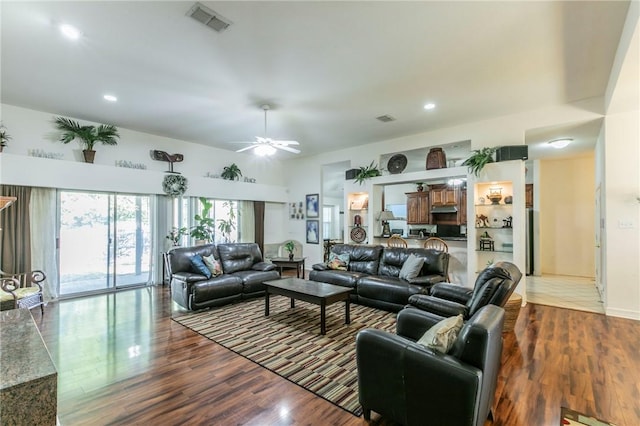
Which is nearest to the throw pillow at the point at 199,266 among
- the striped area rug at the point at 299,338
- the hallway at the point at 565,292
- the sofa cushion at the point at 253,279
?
the sofa cushion at the point at 253,279

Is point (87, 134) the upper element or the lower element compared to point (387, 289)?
upper

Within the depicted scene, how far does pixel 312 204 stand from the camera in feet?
28.5

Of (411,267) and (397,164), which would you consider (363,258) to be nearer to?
(411,267)

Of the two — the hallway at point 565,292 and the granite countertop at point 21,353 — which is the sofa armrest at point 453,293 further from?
the granite countertop at point 21,353

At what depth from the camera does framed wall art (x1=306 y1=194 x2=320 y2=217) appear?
28.1ft

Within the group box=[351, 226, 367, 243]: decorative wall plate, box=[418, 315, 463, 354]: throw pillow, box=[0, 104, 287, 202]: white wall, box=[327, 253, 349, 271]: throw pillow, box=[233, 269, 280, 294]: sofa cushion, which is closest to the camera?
box=[418, 315, 463, 354]: throw pillow

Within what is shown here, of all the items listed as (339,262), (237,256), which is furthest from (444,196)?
(237,256)

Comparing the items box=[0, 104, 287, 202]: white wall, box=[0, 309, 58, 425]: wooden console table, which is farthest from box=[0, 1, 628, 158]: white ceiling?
box=[0, 309, 58, 425]: wooden console table

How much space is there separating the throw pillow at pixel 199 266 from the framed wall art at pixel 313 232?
395 centimetres

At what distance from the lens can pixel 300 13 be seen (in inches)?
108

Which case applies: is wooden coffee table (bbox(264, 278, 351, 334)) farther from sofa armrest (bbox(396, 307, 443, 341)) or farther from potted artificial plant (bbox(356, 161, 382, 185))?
potted artificial plant (bbox(356, 161, 382, 185))

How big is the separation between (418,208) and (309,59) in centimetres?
537

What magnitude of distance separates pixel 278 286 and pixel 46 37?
3891 millimetres

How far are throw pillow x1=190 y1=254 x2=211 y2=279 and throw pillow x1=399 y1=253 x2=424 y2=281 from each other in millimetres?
3185
